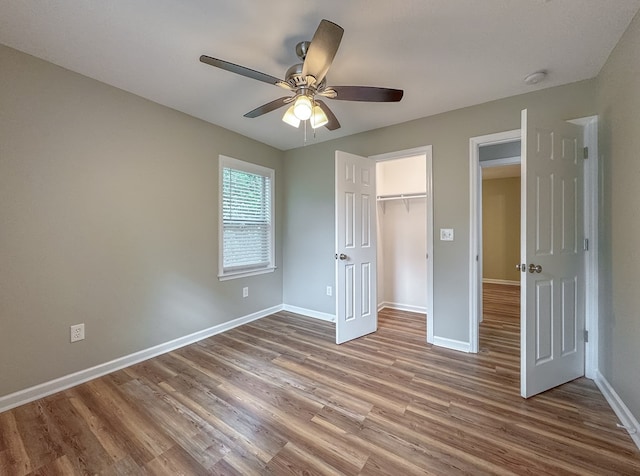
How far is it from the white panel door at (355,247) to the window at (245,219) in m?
1.40

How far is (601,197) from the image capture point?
2.01 meters

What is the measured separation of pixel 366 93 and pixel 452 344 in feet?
8.30

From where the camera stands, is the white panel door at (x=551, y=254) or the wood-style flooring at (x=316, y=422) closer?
the wood-style flooring at (x=316, y=422)

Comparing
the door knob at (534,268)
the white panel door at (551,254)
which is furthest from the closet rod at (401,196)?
the door knob at (534,268)

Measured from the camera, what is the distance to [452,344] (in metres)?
2.72

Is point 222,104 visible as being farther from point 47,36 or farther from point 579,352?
point 579,352

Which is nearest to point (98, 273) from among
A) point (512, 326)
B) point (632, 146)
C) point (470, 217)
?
point (470, 217)

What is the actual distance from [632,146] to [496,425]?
191 cm

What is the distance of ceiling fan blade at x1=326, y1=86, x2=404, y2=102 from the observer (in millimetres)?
1678

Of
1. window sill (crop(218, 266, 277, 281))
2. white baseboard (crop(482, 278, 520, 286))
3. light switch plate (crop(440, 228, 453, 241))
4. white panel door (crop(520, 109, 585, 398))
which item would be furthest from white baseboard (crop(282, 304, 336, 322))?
white baseboard (crop(482, 278, 520, 286))

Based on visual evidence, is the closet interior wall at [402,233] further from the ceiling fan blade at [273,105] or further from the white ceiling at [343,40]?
the ceiling fan blade at [273,105]

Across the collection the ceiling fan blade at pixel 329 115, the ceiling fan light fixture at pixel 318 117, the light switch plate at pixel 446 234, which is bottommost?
the light switch plate at pixel 446 234

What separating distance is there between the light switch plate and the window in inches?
90.5

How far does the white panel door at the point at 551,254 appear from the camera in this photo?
1.88 m
